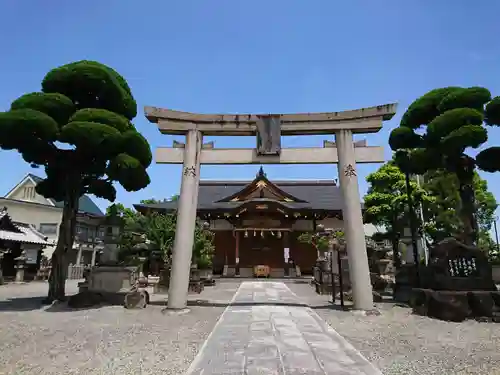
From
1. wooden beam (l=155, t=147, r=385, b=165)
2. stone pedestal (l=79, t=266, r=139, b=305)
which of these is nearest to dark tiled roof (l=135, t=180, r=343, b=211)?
stone pedestal (l=79, t=266, r=139, b=305)

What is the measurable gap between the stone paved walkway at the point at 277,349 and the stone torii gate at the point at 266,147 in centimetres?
294

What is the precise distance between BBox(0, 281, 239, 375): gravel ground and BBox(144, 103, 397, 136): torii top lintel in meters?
5.18

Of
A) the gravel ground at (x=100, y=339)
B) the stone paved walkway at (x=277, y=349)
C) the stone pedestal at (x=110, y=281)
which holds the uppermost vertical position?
the stone pedestal at (x=110, y=281)

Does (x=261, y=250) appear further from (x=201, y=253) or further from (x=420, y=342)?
(x=420, y=342)

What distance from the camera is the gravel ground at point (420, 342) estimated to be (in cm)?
452

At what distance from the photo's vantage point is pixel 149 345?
18.4ft

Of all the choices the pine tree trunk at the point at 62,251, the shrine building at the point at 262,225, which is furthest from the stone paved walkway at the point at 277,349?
the shrine building at the point at 262,225

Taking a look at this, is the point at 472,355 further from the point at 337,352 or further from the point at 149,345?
the point at 149,345

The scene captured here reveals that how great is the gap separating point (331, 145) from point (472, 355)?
6.24 meters

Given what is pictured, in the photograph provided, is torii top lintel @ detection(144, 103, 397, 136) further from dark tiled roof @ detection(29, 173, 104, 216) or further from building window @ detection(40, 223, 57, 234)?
dark tiled roof @ detection(29, 173, 104, 216)

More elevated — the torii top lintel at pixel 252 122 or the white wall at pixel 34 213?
the white wall at pixel 34 213

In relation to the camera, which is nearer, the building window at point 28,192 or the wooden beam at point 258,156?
→ the wooden beam at point 258,156

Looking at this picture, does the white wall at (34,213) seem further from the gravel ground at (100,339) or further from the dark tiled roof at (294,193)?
the gravel ground at (100,339)

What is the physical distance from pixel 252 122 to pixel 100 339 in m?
6.72
